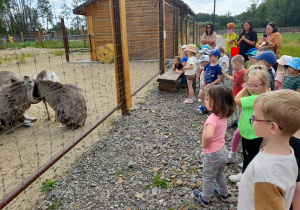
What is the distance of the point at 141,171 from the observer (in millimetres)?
2688

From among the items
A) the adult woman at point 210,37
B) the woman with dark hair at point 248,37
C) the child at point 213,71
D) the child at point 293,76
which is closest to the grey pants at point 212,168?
the child at point 293,76

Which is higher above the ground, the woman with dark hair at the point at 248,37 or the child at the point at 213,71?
the woman with dark hair at the point at 248,37

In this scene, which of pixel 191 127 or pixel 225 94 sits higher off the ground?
pixel 225 94

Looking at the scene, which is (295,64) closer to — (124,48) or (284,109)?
(284,109)

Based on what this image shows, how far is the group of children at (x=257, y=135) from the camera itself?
3.41 ft

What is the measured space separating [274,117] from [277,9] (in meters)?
83.5

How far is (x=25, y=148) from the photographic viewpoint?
3.50m

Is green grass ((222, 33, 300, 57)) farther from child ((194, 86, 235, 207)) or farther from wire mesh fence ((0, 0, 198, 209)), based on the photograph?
child ((194, 86, 235, 207))

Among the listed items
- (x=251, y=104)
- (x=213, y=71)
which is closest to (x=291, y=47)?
(x=213, y=71)

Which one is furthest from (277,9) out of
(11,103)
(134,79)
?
(11,103)

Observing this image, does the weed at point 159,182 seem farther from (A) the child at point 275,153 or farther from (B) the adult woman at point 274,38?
(B) the adult woman at point 274,38

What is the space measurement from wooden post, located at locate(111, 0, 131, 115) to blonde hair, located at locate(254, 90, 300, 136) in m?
3.34

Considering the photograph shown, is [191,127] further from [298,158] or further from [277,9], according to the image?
[277,9]

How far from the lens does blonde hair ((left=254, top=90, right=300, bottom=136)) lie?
3.36ft
